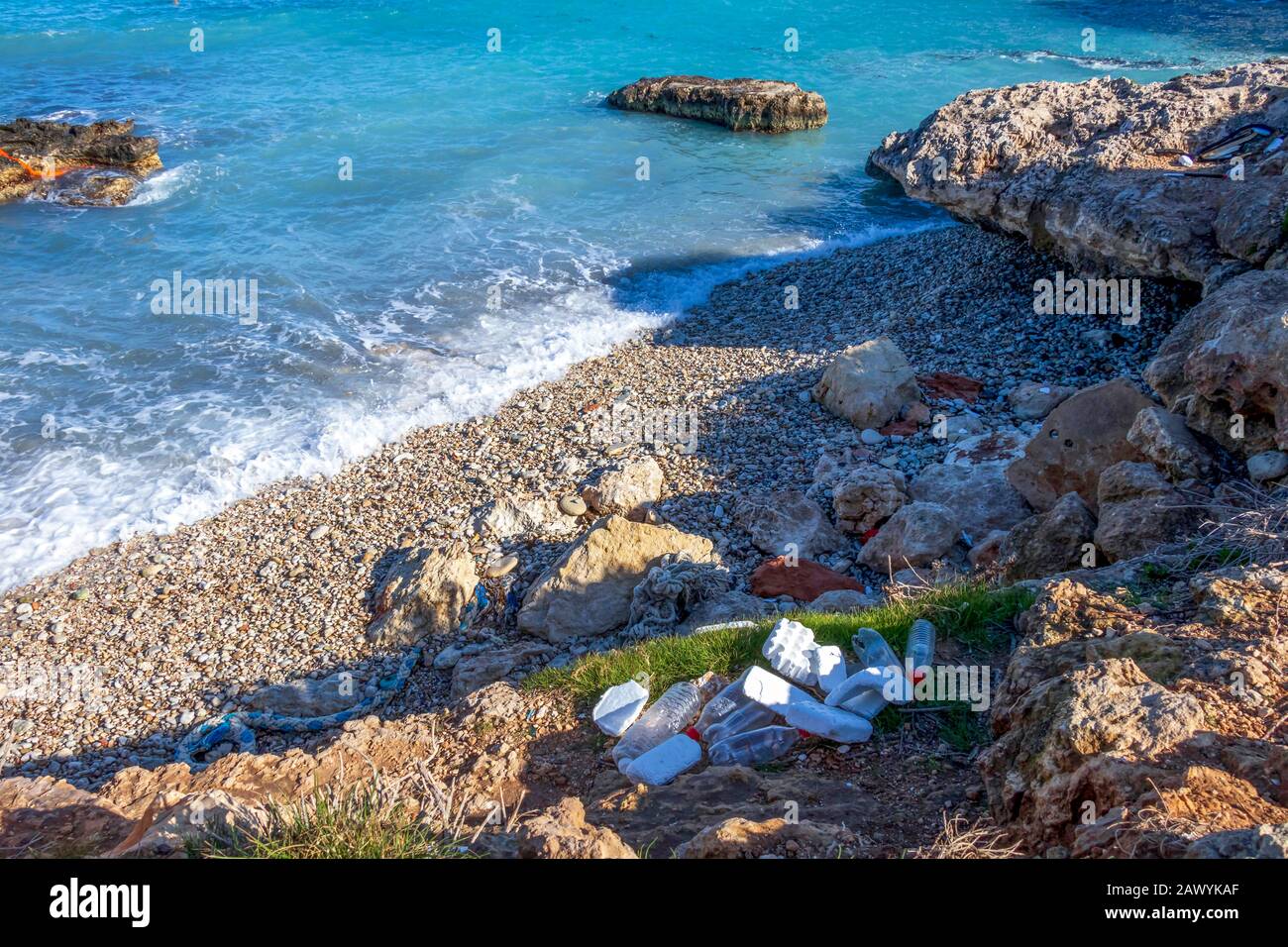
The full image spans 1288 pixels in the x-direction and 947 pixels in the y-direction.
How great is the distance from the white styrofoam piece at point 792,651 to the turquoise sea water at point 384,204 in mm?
7264

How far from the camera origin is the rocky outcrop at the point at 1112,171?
972 centimetres

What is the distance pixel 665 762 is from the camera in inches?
194

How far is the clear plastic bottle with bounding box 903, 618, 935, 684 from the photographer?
5.11 metres

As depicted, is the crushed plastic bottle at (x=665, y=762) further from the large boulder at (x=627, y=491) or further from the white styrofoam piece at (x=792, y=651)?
the large boulder at (x=627, y=491)

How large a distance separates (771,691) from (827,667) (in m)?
0.44

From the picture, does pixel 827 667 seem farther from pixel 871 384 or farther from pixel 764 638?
pixel 871 384

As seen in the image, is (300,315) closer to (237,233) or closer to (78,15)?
(237,233)

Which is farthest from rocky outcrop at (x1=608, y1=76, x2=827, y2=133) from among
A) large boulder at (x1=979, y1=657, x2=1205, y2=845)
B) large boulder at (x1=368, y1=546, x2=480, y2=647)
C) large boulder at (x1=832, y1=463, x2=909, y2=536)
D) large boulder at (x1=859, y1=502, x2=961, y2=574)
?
large boulder at (x1=979, y1=657, x2=1205, y2=845)

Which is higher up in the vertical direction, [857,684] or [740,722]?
[857,684]

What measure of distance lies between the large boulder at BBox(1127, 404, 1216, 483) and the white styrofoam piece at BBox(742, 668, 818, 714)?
3.68 meters

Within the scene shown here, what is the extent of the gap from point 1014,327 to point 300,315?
11098 millimetres

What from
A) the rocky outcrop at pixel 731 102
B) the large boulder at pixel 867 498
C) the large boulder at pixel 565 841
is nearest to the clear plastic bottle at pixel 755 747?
the large boulder at pixel 565 841

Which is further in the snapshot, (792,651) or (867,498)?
(867,498)

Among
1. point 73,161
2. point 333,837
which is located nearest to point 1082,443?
point 333,837
